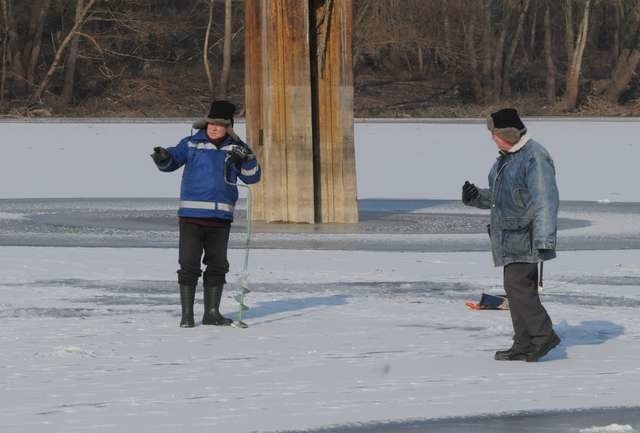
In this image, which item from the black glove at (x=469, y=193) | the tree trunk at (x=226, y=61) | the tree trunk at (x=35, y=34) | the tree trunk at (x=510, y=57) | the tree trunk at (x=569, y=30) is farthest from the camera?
the tree trunk at (x=510, y=57)

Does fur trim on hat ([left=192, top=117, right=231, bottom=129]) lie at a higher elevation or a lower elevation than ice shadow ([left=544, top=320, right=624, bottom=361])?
higher

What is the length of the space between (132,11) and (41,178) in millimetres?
31132

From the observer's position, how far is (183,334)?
10.6 m

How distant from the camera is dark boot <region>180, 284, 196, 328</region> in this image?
10.7 m

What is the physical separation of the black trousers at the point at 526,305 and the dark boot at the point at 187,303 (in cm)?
225

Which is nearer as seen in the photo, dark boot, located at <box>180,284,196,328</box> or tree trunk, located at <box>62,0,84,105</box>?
dark boot, located at <box>180,284,196,328</box>

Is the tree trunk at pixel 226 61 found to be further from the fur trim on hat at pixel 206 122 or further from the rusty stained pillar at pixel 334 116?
the fur trim on hat at pixel 206 122

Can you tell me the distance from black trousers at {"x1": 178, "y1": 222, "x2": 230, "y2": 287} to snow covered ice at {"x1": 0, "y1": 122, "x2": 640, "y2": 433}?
0.37 m

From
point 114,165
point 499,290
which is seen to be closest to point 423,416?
point 499,290

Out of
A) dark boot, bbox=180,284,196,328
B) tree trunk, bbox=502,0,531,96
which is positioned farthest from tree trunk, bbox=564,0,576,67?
dark boot, bbox=180,284,196,328

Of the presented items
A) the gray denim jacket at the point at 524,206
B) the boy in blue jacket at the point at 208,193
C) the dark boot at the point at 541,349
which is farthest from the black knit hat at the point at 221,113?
the dark boot at the point at 541,349

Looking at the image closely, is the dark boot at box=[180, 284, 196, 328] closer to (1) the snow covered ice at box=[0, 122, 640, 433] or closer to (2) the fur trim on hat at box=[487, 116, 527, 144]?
(1) the snow covered ice at box=[0, 122, 640, 433]

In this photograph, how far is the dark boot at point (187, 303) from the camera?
35.2ft

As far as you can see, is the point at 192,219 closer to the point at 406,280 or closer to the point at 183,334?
the point at 183,334
